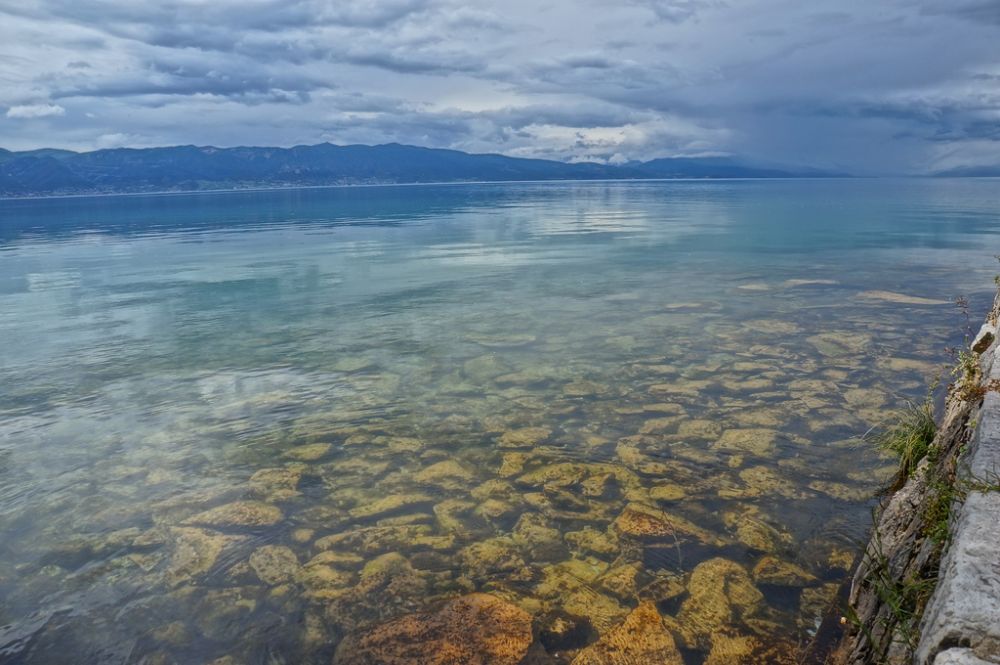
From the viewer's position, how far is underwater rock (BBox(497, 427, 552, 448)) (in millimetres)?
13438

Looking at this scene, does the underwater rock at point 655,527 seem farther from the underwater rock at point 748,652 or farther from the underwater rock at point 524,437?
the underwater rock at point 524,437

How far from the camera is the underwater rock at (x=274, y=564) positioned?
9352mm

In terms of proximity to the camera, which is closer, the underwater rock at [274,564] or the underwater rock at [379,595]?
the underwater rock at [379,595]

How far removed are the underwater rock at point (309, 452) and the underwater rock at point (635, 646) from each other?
24.3ft

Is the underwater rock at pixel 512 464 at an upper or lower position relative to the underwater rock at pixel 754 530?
upper

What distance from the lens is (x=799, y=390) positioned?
52.0 feet

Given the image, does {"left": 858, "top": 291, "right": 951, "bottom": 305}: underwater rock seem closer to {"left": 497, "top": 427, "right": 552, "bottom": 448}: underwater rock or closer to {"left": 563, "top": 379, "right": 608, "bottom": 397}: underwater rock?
{"left": 563, "top": 379, "right": 608, "bottom": 397}: underwater rock

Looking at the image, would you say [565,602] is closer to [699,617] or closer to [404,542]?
[699,617]

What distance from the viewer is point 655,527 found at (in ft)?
33.3

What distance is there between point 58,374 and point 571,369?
52.3 ft

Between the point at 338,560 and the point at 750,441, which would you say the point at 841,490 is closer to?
the point at 750,441

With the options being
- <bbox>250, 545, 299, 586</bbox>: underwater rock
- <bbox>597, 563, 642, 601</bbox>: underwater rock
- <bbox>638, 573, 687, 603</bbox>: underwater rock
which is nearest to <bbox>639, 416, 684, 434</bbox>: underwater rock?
<bbox>597, 563, 642, 601</bbox>: underwater rock

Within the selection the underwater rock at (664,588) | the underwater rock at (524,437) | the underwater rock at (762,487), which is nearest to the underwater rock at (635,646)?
the underwater rock at (664,588)

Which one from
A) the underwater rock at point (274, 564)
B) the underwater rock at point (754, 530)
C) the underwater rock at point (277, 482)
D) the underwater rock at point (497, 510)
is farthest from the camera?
the underwater rock at point (277, 482)
